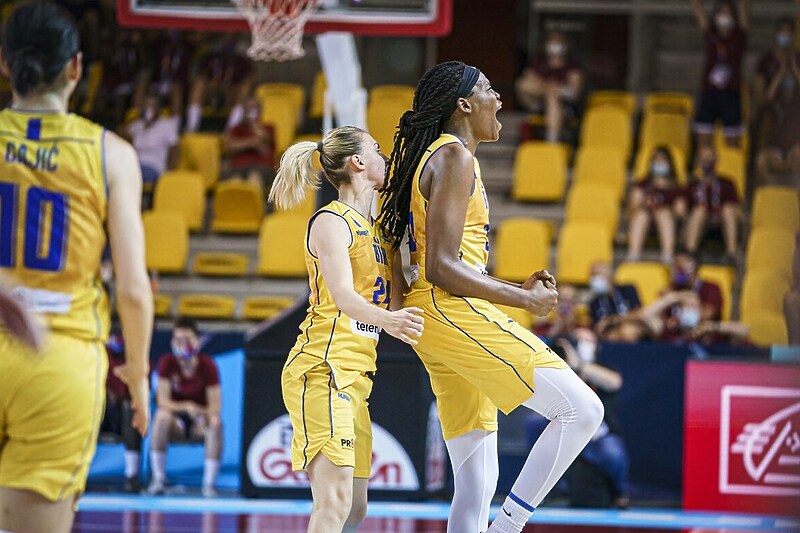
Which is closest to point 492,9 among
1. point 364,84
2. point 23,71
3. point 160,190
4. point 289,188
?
point 364,84

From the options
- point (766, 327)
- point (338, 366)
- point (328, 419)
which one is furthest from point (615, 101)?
point (328, 419)

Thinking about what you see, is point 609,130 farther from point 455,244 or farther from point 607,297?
point 455,244

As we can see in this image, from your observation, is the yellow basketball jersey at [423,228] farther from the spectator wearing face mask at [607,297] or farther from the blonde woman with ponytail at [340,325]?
the spectator wearing face mask at [607,297]

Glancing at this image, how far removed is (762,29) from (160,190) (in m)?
8.13

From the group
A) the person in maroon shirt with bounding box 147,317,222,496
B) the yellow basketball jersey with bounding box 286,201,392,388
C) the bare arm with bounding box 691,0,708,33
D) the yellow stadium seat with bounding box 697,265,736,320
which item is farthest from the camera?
the bare arm with bounding box 691,0,708,33

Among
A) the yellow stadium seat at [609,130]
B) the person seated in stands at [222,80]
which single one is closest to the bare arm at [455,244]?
the yellow stadium seat at [609,130]

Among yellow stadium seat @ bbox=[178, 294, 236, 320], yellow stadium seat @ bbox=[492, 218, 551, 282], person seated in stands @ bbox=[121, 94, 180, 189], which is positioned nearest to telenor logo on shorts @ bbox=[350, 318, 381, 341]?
yellow stadium seat @ bbox=[492, 218, 551, 282]

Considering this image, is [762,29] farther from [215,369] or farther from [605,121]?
[215,369]

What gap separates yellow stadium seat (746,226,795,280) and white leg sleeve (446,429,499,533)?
8.45 meters

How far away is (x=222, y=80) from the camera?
15453mm

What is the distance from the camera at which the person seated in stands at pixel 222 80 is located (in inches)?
603

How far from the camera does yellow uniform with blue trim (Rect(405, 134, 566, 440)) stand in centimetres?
466

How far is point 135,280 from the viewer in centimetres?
345

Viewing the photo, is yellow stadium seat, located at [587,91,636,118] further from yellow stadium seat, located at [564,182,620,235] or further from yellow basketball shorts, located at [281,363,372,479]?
yellow basketball shorts, located at [281,363,372,479]
